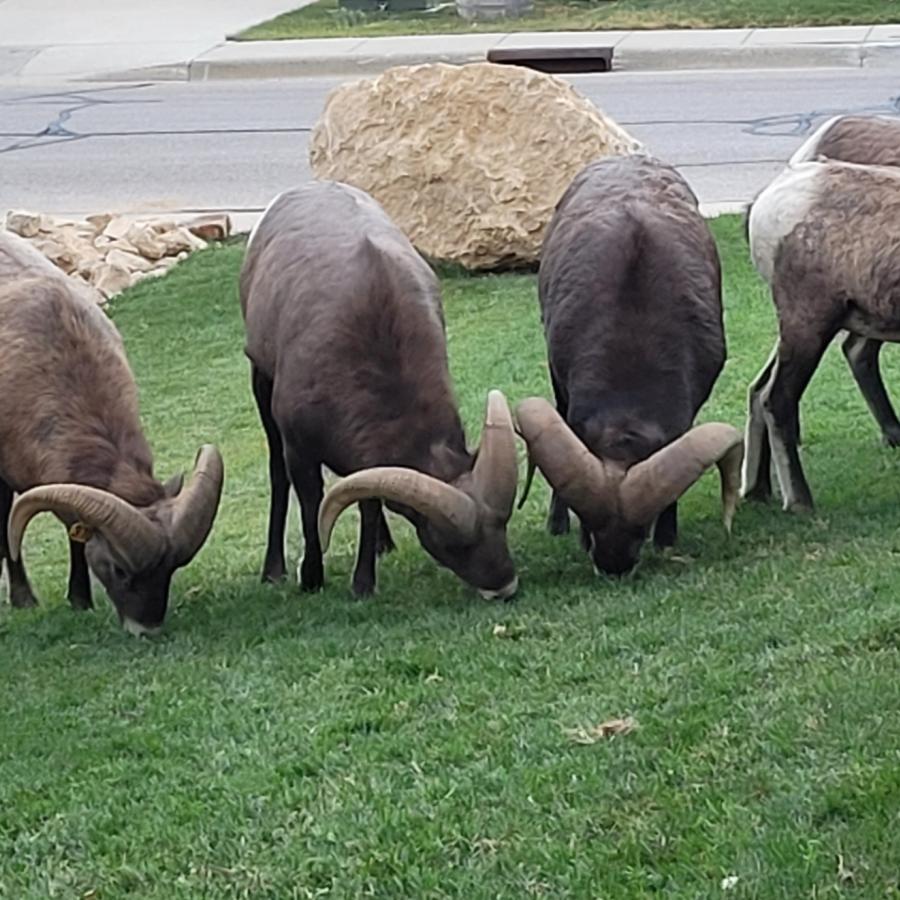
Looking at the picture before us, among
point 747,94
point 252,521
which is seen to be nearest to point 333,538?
point 252,521

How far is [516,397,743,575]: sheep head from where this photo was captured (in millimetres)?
8297

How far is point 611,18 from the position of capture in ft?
97.9

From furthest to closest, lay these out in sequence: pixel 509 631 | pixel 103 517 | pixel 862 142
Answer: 1. pixel 862 142
2. pixel 103 517
3. pixel 509 631

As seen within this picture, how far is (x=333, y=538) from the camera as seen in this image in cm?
1000

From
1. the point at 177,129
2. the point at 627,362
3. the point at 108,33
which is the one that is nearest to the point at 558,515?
the point at 627,362

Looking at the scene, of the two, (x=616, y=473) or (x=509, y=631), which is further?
(x=616, y=473)

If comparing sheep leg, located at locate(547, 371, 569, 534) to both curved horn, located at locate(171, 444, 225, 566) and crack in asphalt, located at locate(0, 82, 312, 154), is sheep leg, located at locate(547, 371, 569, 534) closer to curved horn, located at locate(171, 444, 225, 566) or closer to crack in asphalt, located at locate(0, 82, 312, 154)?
curved horn, located at locate(171, 444, 225, 566)

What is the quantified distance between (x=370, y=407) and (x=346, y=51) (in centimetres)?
2045

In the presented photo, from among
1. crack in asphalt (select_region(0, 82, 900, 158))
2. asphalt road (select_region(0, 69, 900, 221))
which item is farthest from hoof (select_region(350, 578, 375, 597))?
crack in asphalt (select_region(0, 82, 900, 158))

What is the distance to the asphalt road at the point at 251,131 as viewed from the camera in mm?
18672

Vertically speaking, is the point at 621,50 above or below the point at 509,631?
below

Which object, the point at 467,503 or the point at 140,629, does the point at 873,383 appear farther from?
the point at 140,629

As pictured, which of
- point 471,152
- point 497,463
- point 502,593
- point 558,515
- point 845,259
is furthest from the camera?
point 471,152

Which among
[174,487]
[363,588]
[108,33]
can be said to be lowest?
[108,33]
